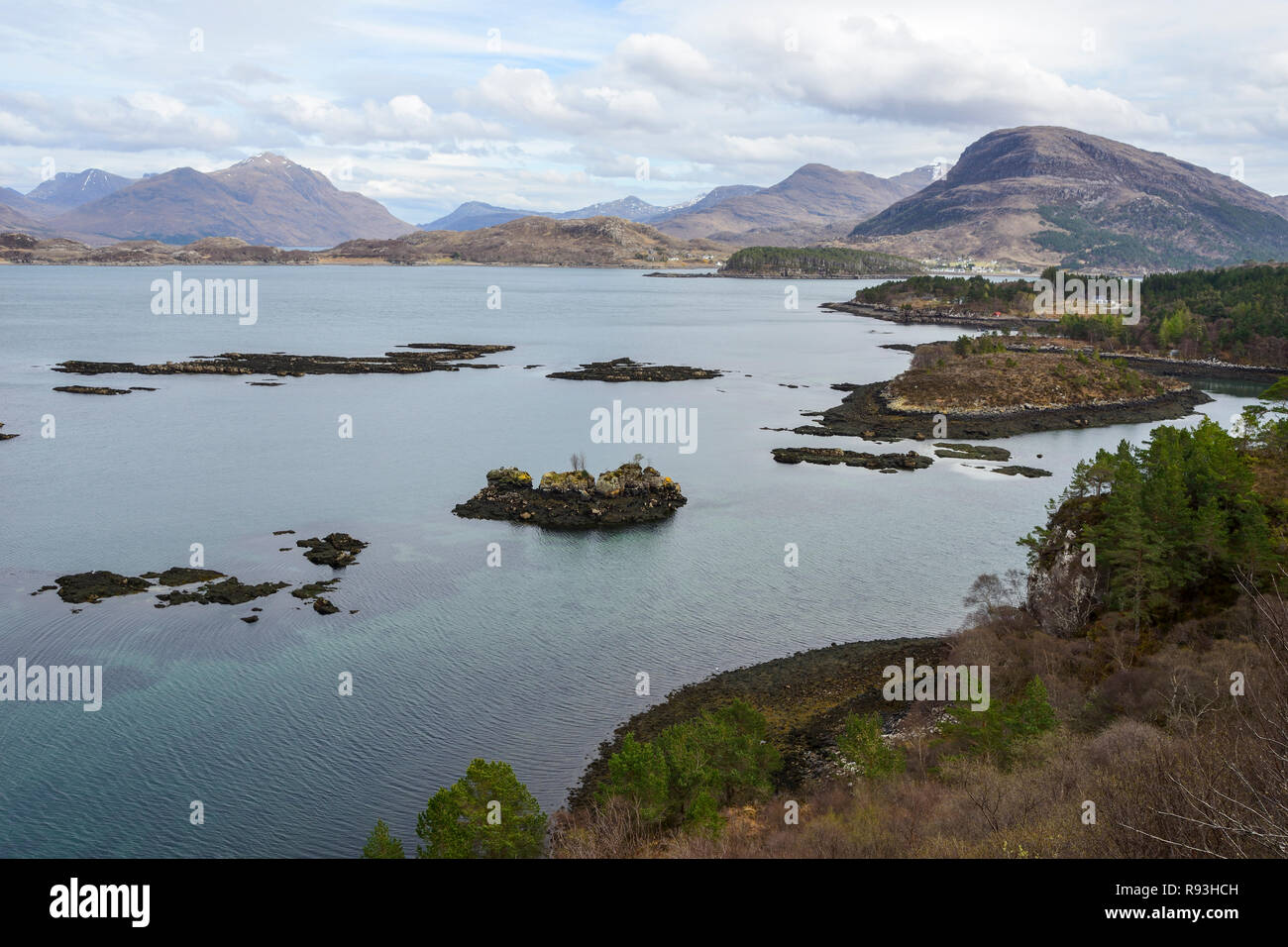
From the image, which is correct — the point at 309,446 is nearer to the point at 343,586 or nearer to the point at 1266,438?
the point at 343,586

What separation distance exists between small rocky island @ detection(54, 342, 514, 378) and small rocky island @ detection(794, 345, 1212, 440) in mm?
48447

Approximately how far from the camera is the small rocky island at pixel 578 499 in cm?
4822

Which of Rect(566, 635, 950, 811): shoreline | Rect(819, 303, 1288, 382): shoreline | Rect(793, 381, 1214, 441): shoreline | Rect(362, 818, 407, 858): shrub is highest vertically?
Rect(819, 303, 1288, 382): shoreline

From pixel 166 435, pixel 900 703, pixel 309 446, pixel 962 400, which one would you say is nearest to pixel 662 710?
pixel 900 703

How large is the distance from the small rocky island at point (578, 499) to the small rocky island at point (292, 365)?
53.7 meters

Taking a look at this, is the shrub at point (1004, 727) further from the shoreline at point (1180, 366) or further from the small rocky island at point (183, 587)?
the shoreline at point (1180, 366)

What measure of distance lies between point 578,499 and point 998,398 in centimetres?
4980

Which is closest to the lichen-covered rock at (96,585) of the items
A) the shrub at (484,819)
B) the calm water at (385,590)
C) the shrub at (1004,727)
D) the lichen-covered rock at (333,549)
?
the calm water at (385,590)

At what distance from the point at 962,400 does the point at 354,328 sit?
100734 millimetres

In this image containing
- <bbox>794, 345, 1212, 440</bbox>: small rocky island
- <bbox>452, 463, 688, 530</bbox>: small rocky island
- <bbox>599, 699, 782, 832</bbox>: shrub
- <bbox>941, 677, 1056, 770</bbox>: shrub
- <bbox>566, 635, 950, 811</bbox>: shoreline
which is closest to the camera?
<bbox>599, 699, 782, 832</bbox>: shrub

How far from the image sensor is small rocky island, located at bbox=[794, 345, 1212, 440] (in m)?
73.9

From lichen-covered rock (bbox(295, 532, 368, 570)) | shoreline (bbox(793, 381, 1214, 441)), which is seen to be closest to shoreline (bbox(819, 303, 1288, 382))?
shoreline (bbox(793, 381, 1214, 441))

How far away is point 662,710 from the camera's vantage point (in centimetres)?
2798

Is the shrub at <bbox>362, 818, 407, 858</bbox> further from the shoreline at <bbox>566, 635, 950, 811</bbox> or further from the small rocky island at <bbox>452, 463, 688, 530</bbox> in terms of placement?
the small rocky island at <bbox>452, 463, 688, 530</bbox>
